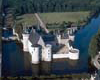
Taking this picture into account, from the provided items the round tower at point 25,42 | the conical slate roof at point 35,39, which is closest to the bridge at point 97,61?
the conical slate roof at point 35,39

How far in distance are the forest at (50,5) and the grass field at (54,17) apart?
1.19m

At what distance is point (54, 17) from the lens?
3569cm

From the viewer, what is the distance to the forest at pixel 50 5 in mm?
38062

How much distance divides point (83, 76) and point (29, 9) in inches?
787

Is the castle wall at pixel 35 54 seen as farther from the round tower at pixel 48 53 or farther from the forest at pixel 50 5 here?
the forest at pixel 50 5

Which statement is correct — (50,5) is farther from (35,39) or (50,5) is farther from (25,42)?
(35,39)

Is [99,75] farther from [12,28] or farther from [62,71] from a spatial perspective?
[12,28]

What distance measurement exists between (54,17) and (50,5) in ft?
12.1

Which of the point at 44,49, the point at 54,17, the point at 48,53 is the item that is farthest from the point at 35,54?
the point at 54,17

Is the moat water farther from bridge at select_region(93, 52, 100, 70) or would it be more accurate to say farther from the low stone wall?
bridge at select_region(93, 52, 100, 70)

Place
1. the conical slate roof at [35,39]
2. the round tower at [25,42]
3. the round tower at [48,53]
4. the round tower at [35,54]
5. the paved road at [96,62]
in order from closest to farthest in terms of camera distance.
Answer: the paved road at [96,62] → the round tower at [35,54] → the round tower at [48,53] → the conical slate roof at [35,39] → the round tower at [25,42]

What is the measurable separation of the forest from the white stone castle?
13434 millimetres

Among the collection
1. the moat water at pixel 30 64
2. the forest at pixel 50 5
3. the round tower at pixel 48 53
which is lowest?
the moat water at pixel 30 64

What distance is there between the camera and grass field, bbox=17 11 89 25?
111 ft
